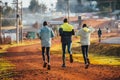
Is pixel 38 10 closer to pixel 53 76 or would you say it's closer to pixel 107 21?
pixel 107 21

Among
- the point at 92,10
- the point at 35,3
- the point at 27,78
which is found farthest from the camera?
the point at 35,3

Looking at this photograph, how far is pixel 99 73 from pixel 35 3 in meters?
149

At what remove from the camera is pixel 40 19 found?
5285 inches

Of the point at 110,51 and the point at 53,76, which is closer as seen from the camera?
the point at 53,76

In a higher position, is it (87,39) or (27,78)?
(87,39)

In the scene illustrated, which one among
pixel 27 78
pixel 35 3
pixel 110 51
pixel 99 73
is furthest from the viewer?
pixel 35 3

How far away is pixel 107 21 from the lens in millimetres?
104188

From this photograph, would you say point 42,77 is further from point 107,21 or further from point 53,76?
point 107,21

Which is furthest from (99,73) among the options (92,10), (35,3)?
(35,3)

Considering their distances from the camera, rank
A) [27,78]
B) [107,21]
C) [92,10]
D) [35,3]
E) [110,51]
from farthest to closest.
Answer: [35,3] < [92,10] < [107,21] < [110,51] < [27,78]

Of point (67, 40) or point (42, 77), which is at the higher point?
point (67, 40)

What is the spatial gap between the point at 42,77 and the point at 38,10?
499 ft

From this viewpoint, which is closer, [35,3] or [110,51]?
[110,51]

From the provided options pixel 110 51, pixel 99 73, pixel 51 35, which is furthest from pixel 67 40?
pixel 110 51
